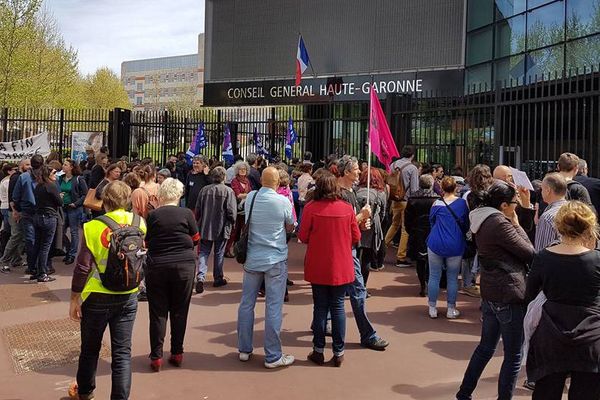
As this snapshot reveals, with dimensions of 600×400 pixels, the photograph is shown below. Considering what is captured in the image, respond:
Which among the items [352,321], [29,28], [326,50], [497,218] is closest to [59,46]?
[29,28]

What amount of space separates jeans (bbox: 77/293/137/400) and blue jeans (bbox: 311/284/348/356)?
179 cm

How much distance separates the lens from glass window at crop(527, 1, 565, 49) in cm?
1597

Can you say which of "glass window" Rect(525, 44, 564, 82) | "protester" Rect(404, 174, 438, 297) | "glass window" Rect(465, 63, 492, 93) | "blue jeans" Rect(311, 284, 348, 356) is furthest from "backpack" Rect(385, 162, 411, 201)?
"glass window" Rect(465, 63, 492, 93)

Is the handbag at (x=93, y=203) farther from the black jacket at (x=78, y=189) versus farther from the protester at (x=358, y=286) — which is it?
the protester at (x=358, y=286)

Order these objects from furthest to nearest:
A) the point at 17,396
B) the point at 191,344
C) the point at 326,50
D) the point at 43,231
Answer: the point at 326,50
the point at 43,231
the point at 191,344
the point at 17,396

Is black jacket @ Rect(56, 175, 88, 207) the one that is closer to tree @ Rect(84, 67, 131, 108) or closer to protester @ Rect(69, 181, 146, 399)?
protester @ Rect(69, 181, 146, 399)

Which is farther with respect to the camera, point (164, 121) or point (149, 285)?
point (164, 121)

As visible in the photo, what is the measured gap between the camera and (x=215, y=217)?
8.64 meters

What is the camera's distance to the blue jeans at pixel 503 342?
439 centimetres

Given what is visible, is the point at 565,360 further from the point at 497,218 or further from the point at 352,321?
the point at 352,321

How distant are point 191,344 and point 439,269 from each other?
3.12m

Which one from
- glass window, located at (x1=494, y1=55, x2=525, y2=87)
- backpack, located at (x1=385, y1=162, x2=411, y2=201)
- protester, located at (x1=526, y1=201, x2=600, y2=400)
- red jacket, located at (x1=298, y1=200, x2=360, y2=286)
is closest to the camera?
protester, located at (x1=526, y1=201, x2=600, y2=400)

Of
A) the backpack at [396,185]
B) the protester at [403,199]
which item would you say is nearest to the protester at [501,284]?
the protester at [403,199]

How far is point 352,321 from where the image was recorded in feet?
23.4
